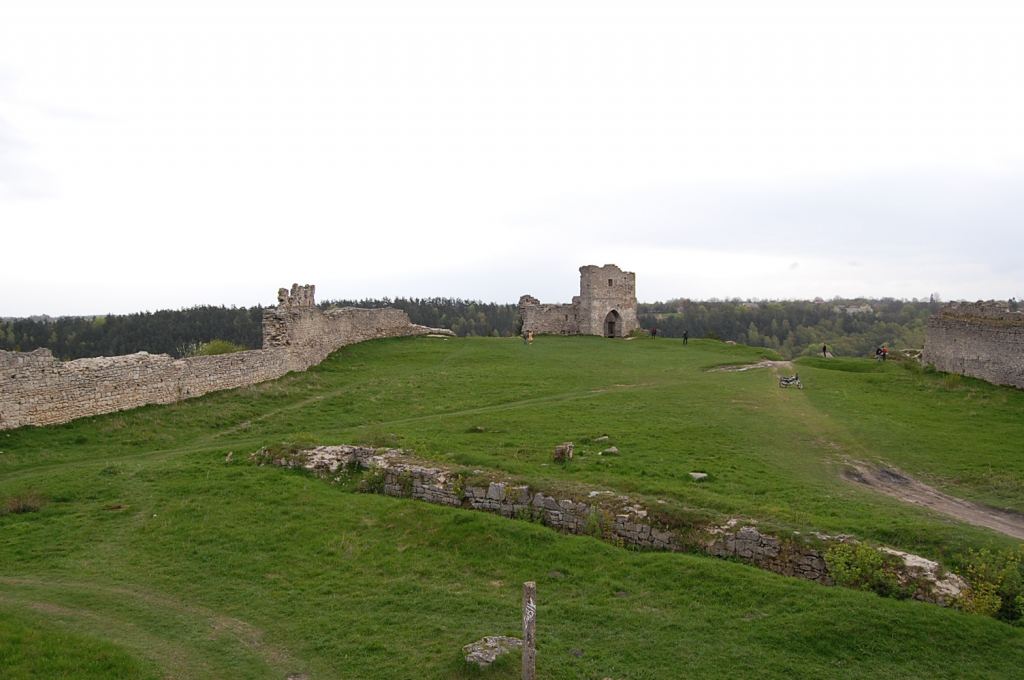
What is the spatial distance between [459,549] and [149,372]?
15583 mm

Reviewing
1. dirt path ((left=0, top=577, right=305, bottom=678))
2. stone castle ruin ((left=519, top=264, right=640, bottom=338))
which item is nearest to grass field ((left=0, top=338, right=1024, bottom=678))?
dirt path ((left=0, top=577, right=305, bottom=678))

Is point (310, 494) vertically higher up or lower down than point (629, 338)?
lower down

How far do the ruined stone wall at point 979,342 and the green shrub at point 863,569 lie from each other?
67.4ft

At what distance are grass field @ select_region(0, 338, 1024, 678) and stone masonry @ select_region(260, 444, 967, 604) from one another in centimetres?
52

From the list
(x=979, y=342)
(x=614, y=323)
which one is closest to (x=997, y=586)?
(x=979, y=342)

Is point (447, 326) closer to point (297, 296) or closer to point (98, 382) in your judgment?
point (297, 296)

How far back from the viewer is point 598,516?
13.3m

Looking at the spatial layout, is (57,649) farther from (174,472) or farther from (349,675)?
(174,472)

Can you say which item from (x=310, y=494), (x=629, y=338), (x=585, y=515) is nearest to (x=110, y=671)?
(x=310, y=494)

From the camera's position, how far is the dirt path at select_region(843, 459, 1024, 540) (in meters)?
13.8

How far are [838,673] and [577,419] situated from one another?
13.1 meters

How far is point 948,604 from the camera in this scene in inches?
411

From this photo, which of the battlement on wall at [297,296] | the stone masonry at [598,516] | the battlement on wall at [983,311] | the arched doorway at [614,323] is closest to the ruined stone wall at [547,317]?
the arched doorway at [614,323]

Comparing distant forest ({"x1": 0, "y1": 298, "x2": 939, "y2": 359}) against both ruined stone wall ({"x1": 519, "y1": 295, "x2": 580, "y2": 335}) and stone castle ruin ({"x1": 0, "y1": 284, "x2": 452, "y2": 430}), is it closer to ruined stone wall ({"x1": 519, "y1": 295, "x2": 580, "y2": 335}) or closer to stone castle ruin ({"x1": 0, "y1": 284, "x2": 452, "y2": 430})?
ruined stone wall ({"x1": 519, "y1": 295, "x2": 580, "y2": 335})
